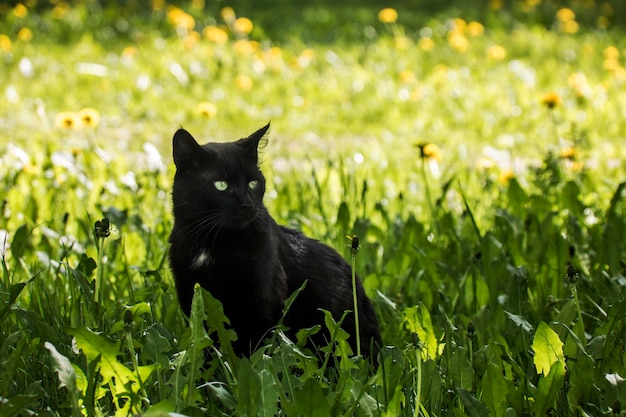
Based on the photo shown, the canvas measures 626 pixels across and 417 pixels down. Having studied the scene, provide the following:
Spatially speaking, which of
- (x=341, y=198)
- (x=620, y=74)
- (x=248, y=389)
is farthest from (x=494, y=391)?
(x=620, y=74)

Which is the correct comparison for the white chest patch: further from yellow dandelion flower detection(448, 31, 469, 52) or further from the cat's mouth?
yellow dandelion flower detection(448, 31, 469, 52)

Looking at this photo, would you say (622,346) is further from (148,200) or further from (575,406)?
(148,200)

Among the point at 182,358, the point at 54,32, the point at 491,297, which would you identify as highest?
the point at 54,32

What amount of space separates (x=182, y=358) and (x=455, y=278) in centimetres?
142

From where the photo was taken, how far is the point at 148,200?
436 centimetres

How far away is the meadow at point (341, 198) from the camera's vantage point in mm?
2299

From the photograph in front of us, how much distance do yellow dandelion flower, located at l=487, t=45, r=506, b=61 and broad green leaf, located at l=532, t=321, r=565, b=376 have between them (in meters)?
5.61

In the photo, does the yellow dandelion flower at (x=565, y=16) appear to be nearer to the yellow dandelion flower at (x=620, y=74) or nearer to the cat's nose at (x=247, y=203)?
the yellow dandelion flower at (x=620, y=74)

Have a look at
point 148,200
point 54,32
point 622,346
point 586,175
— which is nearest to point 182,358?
point 622,346

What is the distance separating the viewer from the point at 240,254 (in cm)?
268

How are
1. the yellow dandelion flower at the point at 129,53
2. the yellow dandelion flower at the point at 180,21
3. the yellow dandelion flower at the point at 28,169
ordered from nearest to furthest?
the yellow dandelion flower at the point at 28,169 < the yellow dandelion flower at the point at 129,53 < the yellow dandelion flower at the point at 180,21

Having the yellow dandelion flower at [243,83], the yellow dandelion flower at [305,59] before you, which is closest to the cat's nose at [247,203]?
the yellow dandelion flower at [243,83]

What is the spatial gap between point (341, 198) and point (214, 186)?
56.7 inches

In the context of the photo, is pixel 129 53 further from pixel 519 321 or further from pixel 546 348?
pixel 546 348
